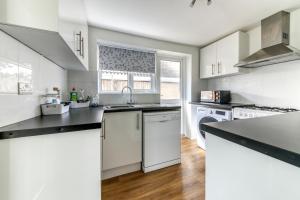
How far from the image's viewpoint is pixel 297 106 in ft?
6.50

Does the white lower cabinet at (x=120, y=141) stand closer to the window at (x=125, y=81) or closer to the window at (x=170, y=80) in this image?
the window at (x=125, y=81)

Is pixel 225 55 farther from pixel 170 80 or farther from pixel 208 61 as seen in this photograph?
pixel 170 80

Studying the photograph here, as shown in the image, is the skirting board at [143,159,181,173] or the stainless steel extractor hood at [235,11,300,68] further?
the skirting board at [143,159,181,173]

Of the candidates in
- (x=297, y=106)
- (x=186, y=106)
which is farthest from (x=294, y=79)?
(x=186, y=106)

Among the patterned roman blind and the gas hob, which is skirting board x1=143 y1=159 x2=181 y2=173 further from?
the patterned roman blind

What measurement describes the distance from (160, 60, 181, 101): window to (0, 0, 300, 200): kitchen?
29mm

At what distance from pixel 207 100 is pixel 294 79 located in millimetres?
1357

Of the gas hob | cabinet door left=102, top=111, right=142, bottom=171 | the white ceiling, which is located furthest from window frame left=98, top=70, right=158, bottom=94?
the gas hob

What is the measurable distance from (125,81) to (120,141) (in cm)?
134

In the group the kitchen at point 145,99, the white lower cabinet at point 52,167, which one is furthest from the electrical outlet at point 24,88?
the white lower cabinet at point 52,167

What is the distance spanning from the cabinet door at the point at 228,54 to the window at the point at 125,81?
1414mm

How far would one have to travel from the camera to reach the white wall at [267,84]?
2.04 metres

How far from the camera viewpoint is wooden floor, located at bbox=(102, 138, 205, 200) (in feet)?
5.06

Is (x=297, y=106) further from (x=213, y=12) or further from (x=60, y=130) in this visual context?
(x=60, y=130)
